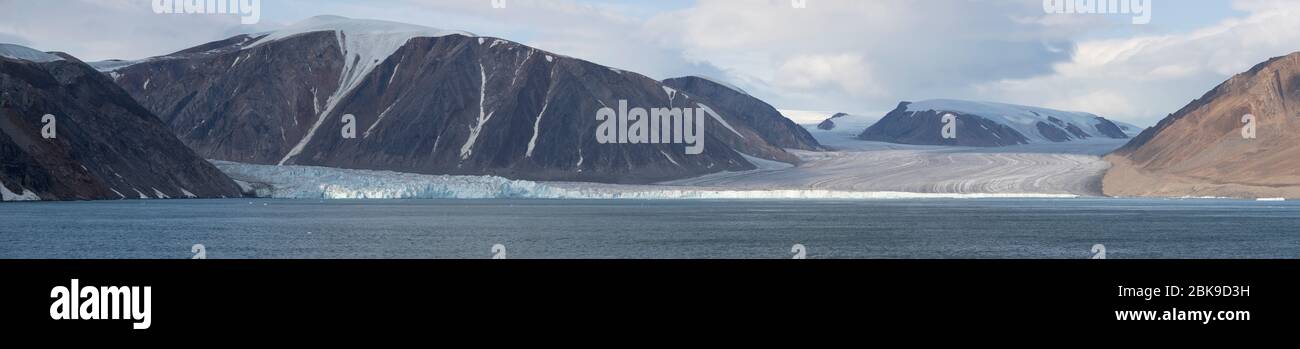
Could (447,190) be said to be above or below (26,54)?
below

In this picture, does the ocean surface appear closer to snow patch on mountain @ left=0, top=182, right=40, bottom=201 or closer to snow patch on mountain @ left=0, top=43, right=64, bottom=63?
snow patch on mountain @ left=0, top=182, right=40, bottom=201

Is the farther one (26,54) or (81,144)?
(26,54)

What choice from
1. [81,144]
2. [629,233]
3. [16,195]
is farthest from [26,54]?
[629,233]

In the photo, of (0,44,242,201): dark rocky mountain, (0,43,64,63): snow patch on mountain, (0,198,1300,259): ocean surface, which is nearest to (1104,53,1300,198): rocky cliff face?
(0,198,1300,259): ocean surface

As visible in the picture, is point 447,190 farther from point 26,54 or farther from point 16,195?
point 26,54

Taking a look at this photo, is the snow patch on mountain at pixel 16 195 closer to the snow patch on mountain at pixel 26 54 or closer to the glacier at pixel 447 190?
the glacier at pixel 447 190

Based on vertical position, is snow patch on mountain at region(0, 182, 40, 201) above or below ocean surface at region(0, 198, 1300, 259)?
above
